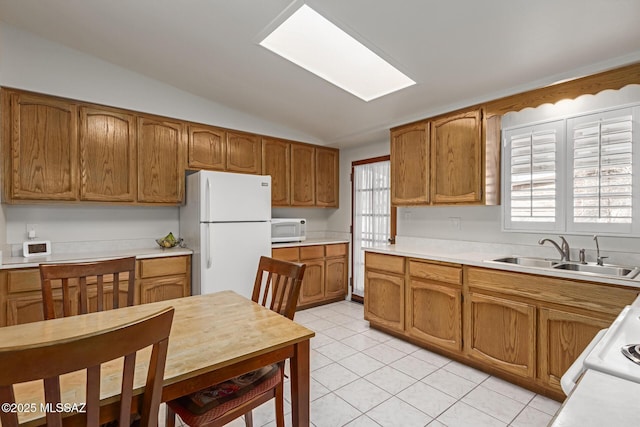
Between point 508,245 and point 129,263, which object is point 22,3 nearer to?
point 129,263

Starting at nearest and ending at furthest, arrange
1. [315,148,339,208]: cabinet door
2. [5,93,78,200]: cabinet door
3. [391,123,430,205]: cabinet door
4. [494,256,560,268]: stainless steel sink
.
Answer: [494,256,560,268]: stainless steel sink, [5,93,78,200]: cabinet door, [391,123,430,205]: cabinet door, [315,148,339,208]: cabinet door

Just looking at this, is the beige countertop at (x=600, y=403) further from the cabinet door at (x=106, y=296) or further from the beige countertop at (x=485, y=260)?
the cabinet door at (x=106, y=296)

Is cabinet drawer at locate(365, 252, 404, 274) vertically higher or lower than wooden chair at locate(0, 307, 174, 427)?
lower

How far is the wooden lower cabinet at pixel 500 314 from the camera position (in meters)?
1.96

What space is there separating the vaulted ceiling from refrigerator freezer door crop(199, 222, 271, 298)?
1.44 meters

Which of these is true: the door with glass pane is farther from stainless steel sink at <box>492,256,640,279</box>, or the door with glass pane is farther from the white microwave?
stainless steel sink at <box>492,256,640,279</box>

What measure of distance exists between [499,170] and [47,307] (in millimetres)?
3336

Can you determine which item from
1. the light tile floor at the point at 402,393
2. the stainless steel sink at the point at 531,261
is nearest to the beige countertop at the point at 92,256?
the light tile floor at the point at 402,393

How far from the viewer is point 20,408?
82cm

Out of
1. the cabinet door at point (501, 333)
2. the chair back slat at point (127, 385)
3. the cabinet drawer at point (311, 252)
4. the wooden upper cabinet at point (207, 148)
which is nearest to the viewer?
the chair back slat at point (127, 385)

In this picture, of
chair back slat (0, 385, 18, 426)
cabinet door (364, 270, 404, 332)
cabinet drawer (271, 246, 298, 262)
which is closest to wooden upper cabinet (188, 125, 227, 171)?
cabinet drawer (271, 246, 298, 262)

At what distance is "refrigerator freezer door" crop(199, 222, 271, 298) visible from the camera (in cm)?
304

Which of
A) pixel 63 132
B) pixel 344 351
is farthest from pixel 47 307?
pixel 344 351

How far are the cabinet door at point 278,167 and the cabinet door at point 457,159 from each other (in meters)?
1.85
